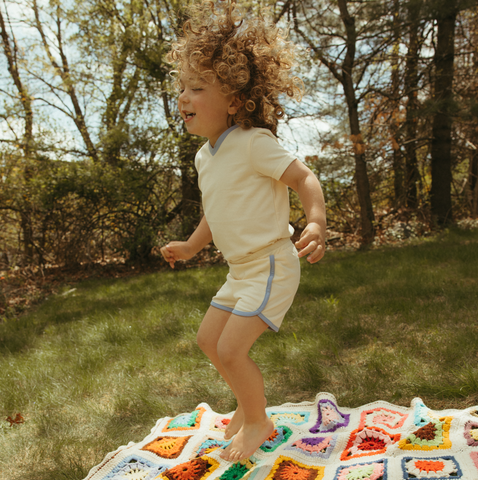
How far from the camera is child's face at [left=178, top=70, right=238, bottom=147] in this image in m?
1.79

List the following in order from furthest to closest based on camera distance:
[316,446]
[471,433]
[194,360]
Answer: [194,360], [316,446], [471,433]

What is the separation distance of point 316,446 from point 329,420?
16 centimetres

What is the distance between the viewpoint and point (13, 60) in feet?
33.3

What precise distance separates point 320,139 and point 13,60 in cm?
767

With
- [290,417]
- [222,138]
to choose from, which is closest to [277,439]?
[290,417]

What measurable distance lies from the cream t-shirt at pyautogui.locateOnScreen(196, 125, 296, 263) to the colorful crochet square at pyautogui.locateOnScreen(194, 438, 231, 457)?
826mm

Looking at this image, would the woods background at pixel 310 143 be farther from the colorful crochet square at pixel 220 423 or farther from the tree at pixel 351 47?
the colorful crochet square at pixel 220 423

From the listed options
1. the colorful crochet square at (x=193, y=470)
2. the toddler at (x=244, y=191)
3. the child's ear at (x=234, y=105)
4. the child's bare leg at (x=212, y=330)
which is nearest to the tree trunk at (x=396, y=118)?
the toddler at (x=244, y=191)

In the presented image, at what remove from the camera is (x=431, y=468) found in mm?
1452

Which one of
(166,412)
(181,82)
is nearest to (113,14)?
(181,82)

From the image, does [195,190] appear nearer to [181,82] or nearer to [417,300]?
[417,300]

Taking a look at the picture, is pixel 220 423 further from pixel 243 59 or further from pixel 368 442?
pixel 243 59

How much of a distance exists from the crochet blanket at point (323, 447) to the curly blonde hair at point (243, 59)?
4.44 ft

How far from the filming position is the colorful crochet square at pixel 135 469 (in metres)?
1.75
